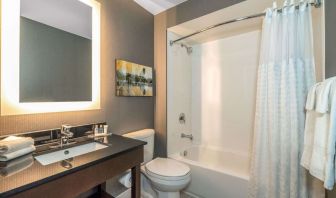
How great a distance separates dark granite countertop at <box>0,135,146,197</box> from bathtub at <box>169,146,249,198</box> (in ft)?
3.37

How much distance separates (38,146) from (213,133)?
211cm

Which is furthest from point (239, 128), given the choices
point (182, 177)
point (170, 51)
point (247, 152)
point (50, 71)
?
point (50, 71)

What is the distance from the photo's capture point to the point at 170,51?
87.5 inches

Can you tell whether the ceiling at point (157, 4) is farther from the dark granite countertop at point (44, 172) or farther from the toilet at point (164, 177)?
the dark granite countertop at point (44, 172)

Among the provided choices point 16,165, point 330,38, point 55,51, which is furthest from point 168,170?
point 330,38

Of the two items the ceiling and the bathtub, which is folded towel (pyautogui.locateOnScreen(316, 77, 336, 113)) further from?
the ceiling

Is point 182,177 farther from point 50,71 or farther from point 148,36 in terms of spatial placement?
point 148,36

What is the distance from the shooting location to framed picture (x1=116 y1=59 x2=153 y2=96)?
1758 mm

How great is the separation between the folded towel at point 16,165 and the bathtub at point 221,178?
1.51 m

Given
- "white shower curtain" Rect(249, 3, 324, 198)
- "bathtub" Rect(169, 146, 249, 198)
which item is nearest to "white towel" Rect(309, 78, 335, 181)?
"white shower curtain" Rect(249, 3, 324, 198)

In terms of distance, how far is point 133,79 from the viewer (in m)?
1.91


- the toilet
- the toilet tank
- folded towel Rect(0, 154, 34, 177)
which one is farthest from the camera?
the toilet tank

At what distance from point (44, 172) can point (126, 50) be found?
1.39 metres

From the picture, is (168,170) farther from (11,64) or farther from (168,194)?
(11,64)
